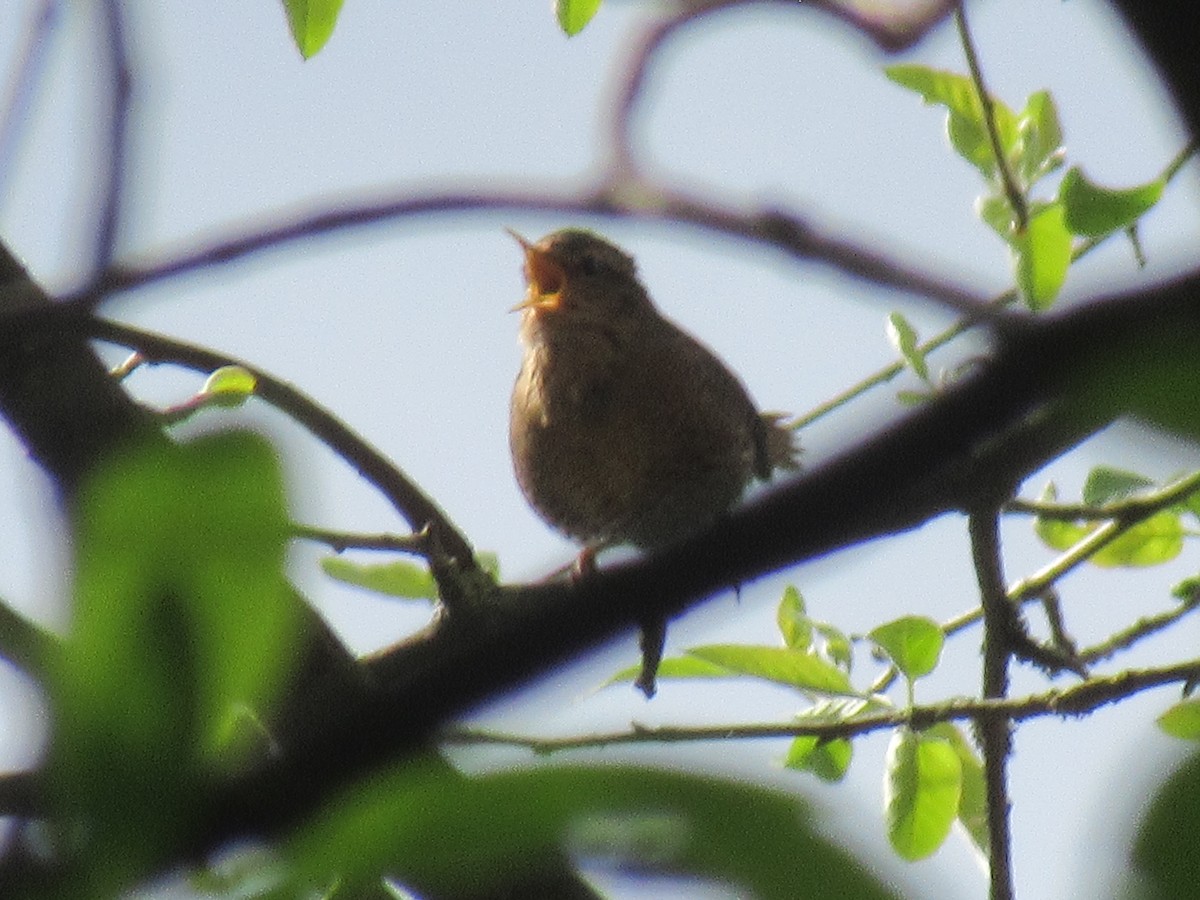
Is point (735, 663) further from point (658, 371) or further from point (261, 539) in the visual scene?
point (658, 371)

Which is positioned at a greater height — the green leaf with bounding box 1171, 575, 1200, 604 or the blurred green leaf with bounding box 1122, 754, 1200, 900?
the blurred green leaf with bounding box 1122, 754, 1200, 900

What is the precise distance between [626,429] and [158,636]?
3937 millimetres

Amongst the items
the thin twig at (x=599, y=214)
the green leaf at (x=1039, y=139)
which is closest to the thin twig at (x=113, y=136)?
the thin twig at (x=599, y=214)

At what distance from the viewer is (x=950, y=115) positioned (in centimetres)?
263

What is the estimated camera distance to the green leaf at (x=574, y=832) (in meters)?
0.50

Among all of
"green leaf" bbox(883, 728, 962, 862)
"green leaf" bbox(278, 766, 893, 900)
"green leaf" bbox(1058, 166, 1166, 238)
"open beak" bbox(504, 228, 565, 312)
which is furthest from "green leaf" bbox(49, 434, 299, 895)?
"open beak" bbox(504, 228, 565, 312)

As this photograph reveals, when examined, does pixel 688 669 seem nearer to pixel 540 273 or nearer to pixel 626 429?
pixel 626 429

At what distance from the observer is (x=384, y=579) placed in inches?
119

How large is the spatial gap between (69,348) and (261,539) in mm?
2640

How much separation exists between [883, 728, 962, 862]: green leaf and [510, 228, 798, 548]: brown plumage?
5.77ft

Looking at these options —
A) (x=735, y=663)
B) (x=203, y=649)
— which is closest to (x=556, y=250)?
(x=735, y=663)

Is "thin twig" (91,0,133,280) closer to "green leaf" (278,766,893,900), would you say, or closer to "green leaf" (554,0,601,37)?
"green leaf" (278,766,893,900)

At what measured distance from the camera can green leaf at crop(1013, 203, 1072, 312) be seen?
7.30 feet

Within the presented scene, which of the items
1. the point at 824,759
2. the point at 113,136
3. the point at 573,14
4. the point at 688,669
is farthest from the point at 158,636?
the point at 824,759
